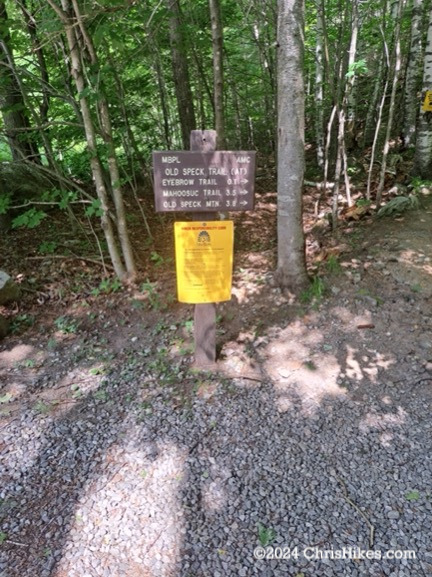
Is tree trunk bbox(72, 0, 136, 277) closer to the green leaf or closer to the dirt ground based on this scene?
the dirt ground

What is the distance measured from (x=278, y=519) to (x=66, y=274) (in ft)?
13.9

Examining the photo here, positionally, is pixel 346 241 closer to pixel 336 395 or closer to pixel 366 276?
pixel 366 276

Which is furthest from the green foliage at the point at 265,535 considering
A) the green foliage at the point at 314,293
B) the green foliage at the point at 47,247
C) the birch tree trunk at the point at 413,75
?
the birch tree trunk at the point at 413,75

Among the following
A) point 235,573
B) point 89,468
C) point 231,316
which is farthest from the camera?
point 231,316

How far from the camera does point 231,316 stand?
4.37 meters

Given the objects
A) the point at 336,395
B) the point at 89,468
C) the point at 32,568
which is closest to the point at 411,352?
the point at 336,395

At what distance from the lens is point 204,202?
305cm

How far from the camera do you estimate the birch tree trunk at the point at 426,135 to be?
6.66m

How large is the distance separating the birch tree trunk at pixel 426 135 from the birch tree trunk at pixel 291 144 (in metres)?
4.22

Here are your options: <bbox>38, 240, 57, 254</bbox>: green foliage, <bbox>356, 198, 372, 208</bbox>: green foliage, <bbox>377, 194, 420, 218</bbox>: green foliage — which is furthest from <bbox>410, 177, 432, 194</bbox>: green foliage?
<bbox>38, 240, 57, 254</bbox>: green foliage

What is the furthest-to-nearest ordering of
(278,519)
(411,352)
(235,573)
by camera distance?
(411,352) < (278,519) < (235,573)

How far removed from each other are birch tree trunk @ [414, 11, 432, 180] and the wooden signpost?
5435 millimetres

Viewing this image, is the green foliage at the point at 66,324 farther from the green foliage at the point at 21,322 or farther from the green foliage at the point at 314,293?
the green foliage at the point at 314,293

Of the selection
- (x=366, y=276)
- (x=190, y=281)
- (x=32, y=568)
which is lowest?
(x=32, y=568)
